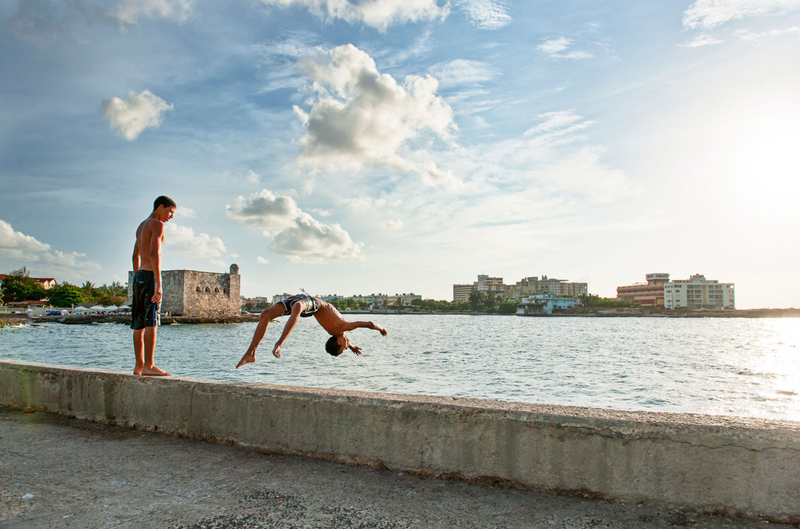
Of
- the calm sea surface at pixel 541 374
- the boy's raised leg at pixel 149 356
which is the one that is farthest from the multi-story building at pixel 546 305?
the boy's raised leg at pixel 149 356

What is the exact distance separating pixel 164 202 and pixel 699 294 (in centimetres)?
21194

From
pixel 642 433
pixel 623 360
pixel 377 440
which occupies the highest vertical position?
pixel 642 433

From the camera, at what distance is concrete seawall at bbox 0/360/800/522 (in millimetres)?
2756

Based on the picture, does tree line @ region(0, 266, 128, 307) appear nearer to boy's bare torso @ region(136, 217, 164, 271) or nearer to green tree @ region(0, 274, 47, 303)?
green tree @ region(0, 274, 47, 303)

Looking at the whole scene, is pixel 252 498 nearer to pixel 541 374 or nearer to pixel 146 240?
pixel 146 240

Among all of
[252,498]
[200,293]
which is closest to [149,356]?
[252,498]

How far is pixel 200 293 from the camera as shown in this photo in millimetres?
79812

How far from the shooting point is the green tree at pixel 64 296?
9744 centimetres

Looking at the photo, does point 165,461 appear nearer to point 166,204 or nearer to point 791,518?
point 166,204

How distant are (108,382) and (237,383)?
1.55 metres

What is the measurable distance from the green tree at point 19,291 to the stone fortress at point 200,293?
1541 inches

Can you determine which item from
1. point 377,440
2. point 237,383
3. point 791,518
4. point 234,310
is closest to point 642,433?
point 791,518

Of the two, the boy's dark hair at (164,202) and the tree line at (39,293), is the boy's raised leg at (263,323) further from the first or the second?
the tree line at (39,293)

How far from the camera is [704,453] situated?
2.82 m
